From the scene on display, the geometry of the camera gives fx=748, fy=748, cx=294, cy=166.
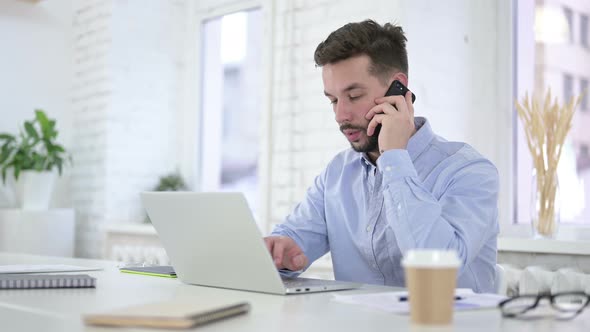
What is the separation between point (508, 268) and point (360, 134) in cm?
107

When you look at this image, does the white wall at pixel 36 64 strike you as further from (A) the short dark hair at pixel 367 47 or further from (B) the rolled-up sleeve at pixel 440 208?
(B) the rolled-up sleeve at pixel 440 208

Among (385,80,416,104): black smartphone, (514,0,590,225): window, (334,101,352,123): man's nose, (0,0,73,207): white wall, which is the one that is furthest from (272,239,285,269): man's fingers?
(0,0,73,207): white wall

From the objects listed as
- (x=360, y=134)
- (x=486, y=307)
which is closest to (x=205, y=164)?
(x=360, y=134)

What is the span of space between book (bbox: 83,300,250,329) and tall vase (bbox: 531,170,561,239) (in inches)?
76.9

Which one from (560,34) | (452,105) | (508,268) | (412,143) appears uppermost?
(560,34)

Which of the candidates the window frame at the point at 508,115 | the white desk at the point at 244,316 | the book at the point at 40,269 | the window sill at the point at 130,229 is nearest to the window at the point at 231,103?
the window sill at the point at 130,229

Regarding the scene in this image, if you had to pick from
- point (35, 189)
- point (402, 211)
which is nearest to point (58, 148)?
point (35, 189)

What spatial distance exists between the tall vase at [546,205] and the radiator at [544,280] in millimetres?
165

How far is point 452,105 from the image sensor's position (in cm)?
324

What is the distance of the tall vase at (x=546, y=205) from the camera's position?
2789mm

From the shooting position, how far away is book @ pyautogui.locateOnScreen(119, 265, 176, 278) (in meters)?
1.82

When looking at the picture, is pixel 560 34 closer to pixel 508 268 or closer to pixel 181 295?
pixel 508 268

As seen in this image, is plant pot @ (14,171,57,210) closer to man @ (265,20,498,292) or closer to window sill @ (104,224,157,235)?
window sill @ (104,224,157,235)

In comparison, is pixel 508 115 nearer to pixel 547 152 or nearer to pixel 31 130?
pixel 547 152
